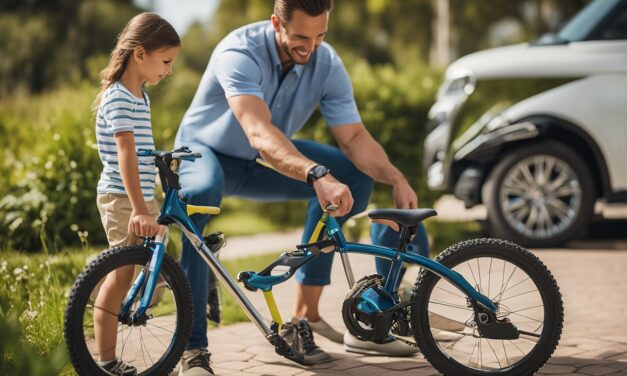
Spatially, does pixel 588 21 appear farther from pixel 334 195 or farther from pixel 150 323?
pixel 150 323

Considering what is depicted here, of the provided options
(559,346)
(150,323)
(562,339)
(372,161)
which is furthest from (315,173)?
(562,339)

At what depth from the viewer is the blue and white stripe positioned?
413 centimetres

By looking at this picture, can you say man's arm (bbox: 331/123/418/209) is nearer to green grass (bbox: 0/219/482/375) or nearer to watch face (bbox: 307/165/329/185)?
watch face (bbox: 307/165/329/185)

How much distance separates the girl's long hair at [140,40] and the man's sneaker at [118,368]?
1091 millimetres

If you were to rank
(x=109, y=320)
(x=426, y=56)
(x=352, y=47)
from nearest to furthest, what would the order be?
(x=109, y=320) → (x=426, y=56) → (x=352, y=47)

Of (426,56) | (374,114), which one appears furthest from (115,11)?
(374,114)

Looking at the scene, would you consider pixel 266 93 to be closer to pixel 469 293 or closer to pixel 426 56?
pixel 469 293

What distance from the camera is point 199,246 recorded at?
4203mm

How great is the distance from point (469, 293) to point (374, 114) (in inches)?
234

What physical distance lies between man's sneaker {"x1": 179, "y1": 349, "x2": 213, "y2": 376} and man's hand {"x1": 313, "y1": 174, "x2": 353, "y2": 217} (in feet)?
2.80

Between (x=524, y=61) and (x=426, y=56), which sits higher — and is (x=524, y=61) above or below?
below

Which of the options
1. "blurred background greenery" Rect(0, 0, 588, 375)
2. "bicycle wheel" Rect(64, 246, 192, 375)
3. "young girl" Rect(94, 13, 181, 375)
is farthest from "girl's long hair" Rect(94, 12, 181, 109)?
"bicycle wheel" Rect(64, 246, 192, 375)

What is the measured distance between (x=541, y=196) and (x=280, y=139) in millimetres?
4199

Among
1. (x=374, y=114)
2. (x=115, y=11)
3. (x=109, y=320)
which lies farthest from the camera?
(x=115, y=11)
